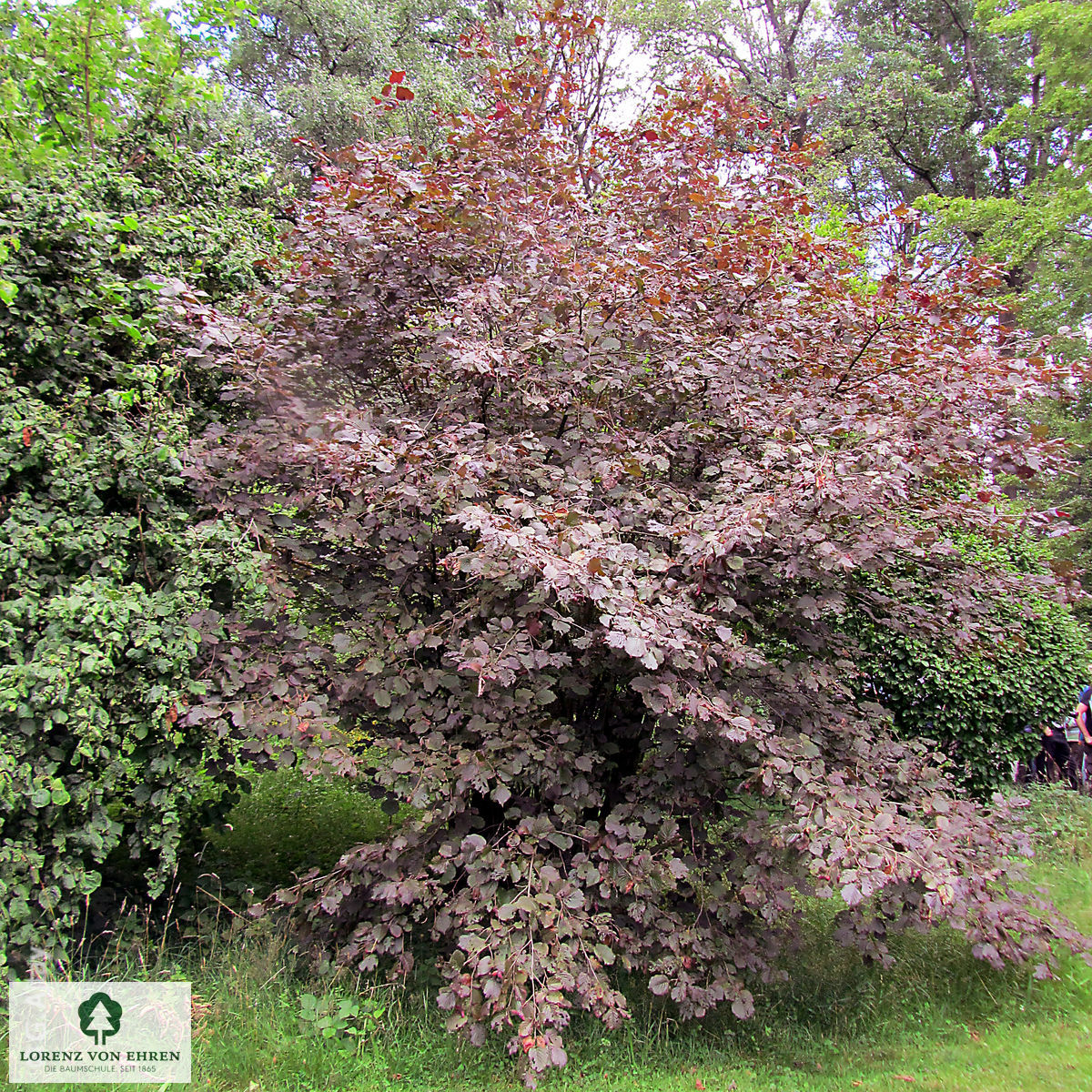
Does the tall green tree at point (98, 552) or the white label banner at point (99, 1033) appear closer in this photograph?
the white label banner at point (99, 1033)

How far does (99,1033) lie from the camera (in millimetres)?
2943

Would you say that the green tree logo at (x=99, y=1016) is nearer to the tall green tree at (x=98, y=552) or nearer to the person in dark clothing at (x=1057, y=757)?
the tall green tree at (x=98, y=552)

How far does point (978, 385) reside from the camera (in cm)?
336

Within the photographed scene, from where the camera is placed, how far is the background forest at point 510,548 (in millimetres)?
2926

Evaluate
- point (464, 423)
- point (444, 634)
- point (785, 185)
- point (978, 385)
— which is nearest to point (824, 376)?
point (978, 385)

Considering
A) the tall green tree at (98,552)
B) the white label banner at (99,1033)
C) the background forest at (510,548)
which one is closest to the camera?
the white label banner at (99,1033)

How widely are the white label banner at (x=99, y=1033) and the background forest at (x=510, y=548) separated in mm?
159

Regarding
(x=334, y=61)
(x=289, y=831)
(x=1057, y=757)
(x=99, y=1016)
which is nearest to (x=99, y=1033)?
(x=99, y=1016)

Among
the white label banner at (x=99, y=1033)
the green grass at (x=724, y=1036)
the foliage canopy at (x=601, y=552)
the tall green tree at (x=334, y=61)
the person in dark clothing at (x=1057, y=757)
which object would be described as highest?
the tall green tree at (x=334, y=61)

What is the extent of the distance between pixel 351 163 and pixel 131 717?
284cm

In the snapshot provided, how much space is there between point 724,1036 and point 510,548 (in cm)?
246

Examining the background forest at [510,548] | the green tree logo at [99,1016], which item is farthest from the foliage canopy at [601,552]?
the green tree logo at [99,1016]

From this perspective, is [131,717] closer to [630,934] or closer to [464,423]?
[464,423]

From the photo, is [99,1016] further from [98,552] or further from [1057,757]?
[1057,757]
